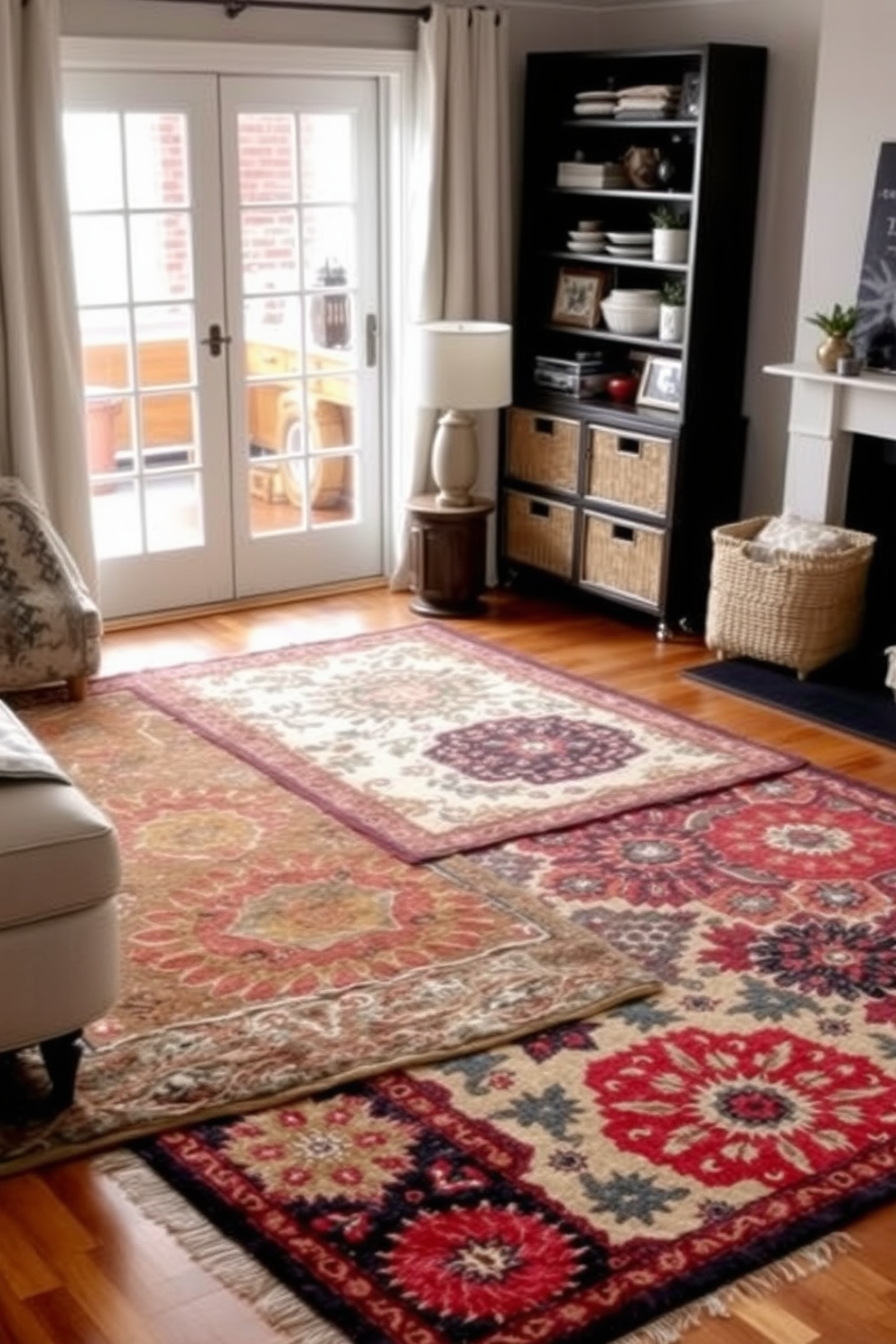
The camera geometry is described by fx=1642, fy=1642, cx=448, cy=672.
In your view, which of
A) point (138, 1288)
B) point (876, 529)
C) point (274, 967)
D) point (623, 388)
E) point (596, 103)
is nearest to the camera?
point (138, 1288)

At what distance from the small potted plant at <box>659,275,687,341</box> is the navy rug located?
1192mm

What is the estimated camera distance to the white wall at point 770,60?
5.20 meters

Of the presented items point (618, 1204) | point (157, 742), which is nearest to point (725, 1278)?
point (618, 1204)

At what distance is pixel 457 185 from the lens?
6023mm

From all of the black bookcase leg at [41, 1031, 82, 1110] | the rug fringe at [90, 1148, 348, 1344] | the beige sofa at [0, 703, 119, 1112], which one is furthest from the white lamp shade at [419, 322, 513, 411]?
the rug fringe at [90, 1148, 348, 1344]

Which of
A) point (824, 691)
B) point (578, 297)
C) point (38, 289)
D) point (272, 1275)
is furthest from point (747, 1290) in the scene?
point (578, 297)

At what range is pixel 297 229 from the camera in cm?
598

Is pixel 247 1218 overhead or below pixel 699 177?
below

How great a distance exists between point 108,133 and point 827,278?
7.99 ft

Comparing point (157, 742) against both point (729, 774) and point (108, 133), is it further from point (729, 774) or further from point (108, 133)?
point (108, 133)

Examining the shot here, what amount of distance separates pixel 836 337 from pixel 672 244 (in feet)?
2.71

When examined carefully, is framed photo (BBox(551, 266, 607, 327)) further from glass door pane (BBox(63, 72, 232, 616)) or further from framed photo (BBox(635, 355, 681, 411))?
glass door pane (BBox(63, 72, 232, 616))

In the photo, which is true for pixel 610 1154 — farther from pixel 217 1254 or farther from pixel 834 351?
pixel 834 351

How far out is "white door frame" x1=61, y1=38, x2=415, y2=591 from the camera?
17.5ft
